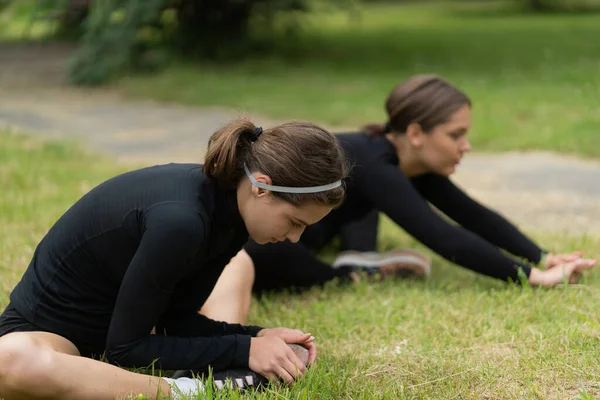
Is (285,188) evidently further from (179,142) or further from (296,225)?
(179,142)

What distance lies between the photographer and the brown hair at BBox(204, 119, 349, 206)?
8.21 feet

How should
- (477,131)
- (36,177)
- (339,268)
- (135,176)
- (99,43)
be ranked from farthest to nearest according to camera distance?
(99,43)
(477,131)
(36,177)
(339,268)
(135,176)

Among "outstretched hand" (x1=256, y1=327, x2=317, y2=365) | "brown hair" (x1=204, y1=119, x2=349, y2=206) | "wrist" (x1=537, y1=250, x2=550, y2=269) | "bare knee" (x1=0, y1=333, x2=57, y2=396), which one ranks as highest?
"brown hair" (x1=204, y1=119, x2=349, y2=206)

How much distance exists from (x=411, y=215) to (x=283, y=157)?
135 cm

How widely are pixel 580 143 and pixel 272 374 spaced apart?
196 inches

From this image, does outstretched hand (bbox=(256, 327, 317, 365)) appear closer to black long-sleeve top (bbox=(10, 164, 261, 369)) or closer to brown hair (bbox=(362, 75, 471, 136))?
black long-sleeve top (bbox=(10, 164, 261, 369))

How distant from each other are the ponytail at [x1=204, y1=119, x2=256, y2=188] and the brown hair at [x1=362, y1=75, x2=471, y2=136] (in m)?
1.40

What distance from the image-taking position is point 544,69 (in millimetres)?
11203

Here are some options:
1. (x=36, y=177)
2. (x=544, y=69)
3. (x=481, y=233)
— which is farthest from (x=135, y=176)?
(x=544, y=69)

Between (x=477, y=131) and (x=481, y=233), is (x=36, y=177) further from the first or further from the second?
(x=477, y=131)

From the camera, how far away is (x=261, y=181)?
2504mm

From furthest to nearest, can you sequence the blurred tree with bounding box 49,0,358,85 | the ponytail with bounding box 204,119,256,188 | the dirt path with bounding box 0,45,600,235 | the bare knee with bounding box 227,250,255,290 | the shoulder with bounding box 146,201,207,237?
the blurred tree with bounding box 49,0,358,85, the dirt path with bounding box 0,45,600,235, the bare knee with bounding box 227,250,255,290, the ponytail with bounding box 204,119,256,188, the shoulder with bounding box 146,201,207,237

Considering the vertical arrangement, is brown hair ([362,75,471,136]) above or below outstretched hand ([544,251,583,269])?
above

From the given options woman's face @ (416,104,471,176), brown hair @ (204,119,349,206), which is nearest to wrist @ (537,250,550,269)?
woman's face @ (416,104,471,176)
